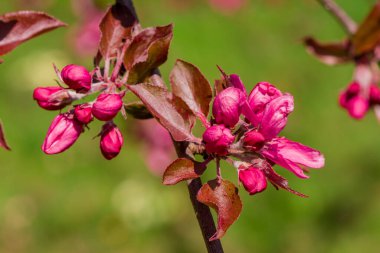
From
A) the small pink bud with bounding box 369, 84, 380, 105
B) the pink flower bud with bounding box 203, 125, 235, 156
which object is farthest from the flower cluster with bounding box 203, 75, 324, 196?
the small pink bud with bounding box 369, 84, 380, 105

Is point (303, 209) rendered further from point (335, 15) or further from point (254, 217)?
point (335, 15)

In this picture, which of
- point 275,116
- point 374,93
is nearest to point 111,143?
point 275,116

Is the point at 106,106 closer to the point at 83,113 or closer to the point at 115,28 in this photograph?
the point at 83,113

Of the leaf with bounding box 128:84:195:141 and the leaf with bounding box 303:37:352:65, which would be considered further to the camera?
the leaf with bounding box 303:37:352:65

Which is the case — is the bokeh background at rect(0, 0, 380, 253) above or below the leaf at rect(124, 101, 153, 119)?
below

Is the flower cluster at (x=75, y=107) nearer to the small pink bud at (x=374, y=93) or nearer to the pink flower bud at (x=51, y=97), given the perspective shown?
the pink flower bud at (x=51, y=97)

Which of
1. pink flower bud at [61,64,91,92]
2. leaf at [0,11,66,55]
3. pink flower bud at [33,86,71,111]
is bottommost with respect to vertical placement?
pink flower bud at [33,86,71,111]

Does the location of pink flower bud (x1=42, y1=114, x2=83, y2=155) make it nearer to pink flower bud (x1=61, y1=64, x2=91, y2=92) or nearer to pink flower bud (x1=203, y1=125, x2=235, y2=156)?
pink flower bud (x1=61, y1=64, x2=91, y2=92)
